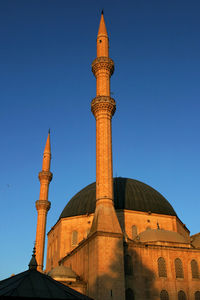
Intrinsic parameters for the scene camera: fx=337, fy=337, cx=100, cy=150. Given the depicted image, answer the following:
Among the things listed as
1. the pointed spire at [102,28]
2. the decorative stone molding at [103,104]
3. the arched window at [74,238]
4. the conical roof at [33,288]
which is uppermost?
the pointed spire at [102,28]

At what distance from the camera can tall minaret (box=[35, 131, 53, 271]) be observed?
31764 millimetres

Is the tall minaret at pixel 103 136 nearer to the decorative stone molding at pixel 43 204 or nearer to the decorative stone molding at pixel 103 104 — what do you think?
the decorative stone molding at pixel 103 104

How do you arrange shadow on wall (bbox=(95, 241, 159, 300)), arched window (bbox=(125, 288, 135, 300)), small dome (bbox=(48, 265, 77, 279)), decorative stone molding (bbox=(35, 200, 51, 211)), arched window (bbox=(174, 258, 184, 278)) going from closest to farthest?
Answer: shadow on wall (bbox=(95, 241, 159, 300))
arched window (bbox=(125, 288, 135, 300))
arched window (bbox=(174, 258, 184, 278))
small dome (bbox=(48, 265, 77, 279))
decorative stone molding (bbox=(35, 200, 51, 211))

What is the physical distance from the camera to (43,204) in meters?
33.8

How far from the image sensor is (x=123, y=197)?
3030 centimetres

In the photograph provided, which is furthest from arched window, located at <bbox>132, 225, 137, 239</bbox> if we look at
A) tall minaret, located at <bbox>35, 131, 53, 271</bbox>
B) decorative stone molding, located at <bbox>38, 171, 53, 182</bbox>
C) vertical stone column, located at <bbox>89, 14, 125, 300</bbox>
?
decorative stone molding, located at <bbox>38, 171, 53, 182</bbox>

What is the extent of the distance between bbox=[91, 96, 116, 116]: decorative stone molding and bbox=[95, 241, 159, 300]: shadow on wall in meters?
10.0

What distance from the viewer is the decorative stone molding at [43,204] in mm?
33781

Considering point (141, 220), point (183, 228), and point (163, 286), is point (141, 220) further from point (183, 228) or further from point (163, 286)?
point (163, 286)

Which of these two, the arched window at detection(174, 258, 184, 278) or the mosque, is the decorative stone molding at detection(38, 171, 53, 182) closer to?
the mosque

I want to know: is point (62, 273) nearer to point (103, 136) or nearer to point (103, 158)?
point (103, 158)

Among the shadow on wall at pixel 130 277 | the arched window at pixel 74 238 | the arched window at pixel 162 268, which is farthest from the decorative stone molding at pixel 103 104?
the arched window at pixel 162 268

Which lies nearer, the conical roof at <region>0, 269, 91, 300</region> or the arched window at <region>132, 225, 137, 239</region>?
the conical roof at <region>0, 269, 91, 300</region>

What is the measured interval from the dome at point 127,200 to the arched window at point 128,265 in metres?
8.16
